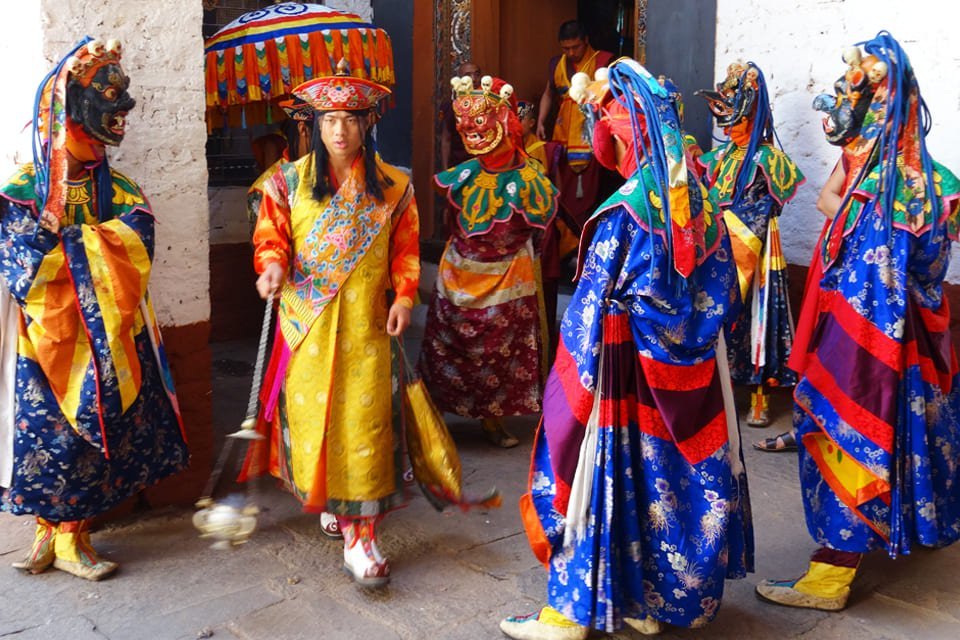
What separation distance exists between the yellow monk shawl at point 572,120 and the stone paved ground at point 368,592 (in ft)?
14.4

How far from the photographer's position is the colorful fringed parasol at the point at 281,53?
6.01 meters

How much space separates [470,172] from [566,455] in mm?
2531

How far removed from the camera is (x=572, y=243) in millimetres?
6371

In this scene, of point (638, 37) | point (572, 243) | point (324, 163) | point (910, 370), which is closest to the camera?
point (910, 370)

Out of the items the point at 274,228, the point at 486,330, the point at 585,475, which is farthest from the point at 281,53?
the point at 585,475

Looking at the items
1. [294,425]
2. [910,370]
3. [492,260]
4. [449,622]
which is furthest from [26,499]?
[910,370]

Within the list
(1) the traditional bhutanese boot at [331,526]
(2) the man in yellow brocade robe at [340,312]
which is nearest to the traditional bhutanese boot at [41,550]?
(2) the man in yellow brocade robe at [340,312]

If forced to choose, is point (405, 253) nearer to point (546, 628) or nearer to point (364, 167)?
point (364, 167)

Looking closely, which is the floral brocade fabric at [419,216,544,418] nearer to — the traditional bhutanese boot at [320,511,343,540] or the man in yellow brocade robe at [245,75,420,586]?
the traditional bhutanese boot at [320,511,343,540]

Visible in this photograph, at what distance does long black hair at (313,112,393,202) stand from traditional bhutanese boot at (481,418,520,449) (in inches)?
80.6

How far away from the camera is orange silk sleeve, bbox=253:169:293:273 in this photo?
388cm

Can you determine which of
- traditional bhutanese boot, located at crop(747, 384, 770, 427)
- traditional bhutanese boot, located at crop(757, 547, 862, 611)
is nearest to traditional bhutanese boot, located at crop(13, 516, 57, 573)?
traditional bhutanese boot, located at crop(757, 547, 862, 611)

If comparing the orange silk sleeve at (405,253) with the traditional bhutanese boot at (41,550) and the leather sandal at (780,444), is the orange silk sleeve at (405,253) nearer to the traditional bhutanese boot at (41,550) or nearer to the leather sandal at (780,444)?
the traditional bhutanese boot at (41,550)

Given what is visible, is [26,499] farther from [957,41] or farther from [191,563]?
[957,41]
